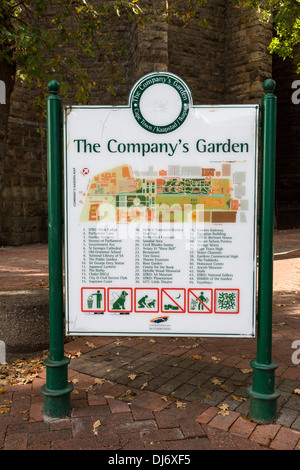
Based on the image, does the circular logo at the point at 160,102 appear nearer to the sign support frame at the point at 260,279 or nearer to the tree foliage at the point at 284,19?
the sign support frame at the point at 260,279

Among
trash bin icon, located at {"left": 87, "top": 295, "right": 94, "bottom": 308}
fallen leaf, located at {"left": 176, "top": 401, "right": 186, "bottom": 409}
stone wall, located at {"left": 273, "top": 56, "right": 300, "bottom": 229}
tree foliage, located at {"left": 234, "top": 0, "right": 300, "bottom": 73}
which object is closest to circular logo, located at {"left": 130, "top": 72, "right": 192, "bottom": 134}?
trash bin icon, located at {"left": 87, "top": 295, "right": 94, "bottom": 308}

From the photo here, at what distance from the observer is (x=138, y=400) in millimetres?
3029

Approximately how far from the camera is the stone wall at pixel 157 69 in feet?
41.2

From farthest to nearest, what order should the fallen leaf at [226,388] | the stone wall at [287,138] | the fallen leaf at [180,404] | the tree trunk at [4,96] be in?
the stone wall at [287,138]
the tree trunk at [4,96]
the fallen leaf at [226,388]
the fallen leaf at [180,404]

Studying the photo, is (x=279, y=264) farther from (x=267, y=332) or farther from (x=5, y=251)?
(x=5, y=251)

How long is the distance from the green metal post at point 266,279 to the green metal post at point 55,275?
4.19 feet

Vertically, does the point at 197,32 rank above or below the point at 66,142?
above

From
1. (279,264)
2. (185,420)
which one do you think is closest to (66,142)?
(185,420)

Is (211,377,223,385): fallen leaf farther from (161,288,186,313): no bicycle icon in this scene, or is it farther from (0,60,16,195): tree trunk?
(0,60,16,195): tree trunk

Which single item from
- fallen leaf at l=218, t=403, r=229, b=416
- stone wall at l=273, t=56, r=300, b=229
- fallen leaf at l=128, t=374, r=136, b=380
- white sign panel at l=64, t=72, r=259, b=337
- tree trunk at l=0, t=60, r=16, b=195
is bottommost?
fallen leaf at l=218, t=403, r=229, b=416

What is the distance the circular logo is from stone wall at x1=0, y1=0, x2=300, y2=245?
10028mm

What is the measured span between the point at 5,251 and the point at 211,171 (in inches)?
392

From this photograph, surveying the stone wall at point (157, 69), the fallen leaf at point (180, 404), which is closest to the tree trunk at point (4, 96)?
the fallen leaf at point (180, 404)

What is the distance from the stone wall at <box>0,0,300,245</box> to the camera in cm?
1255
